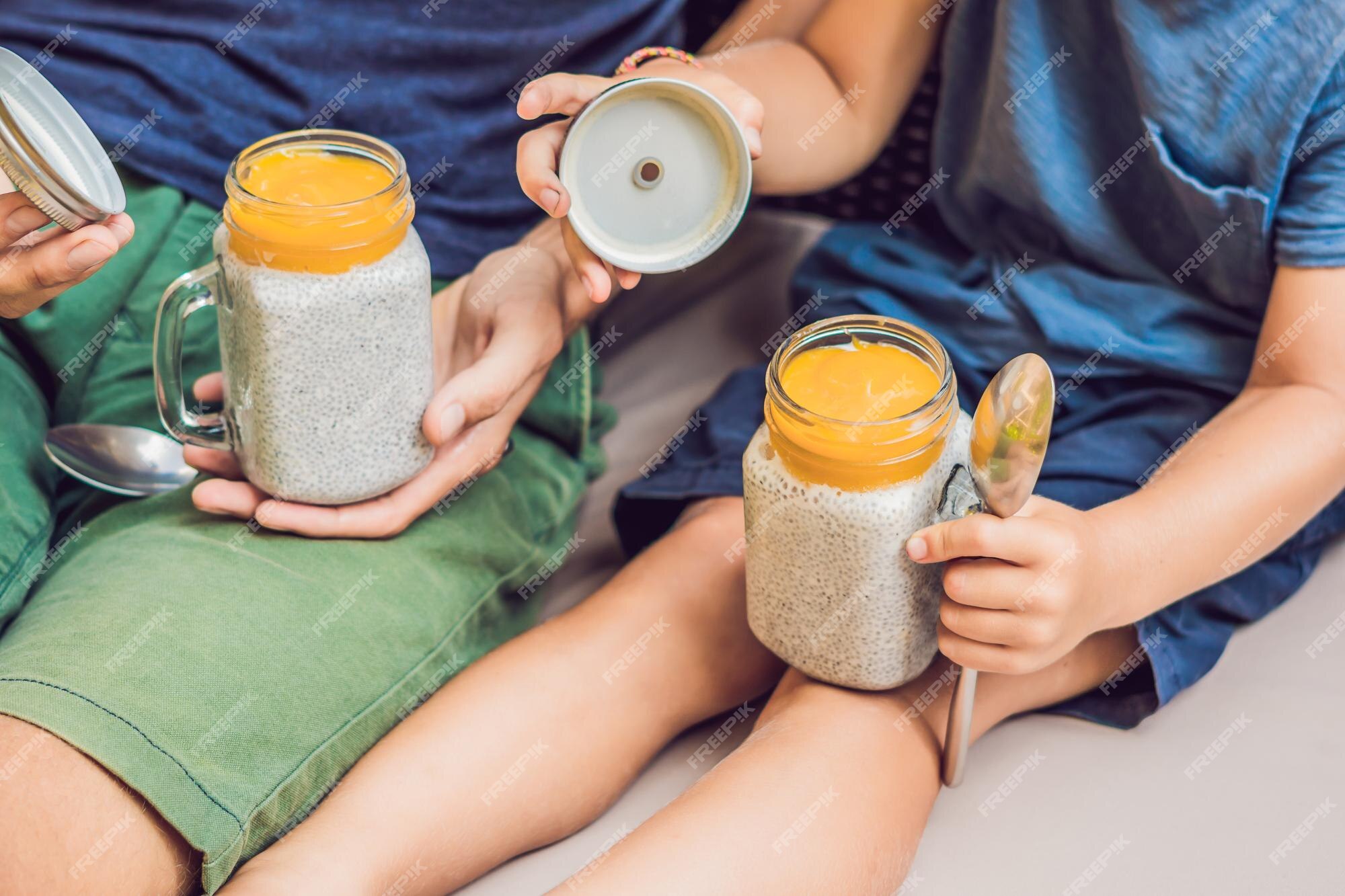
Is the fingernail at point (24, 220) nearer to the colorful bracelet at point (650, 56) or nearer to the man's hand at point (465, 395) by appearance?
the man's hand at point (465, 395)

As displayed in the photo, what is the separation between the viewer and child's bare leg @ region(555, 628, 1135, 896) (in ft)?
2.27

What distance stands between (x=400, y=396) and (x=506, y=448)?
0.17 m

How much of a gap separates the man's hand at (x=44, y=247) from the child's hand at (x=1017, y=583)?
466 mm

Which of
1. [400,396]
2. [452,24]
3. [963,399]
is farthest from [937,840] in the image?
[452,24]

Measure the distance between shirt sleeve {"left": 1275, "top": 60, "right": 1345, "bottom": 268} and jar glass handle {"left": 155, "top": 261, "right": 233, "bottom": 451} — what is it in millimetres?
664

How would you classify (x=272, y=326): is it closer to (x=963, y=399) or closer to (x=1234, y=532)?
(x=963, y=399)

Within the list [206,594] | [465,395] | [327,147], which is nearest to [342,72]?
[327,147]

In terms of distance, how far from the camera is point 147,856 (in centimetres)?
70

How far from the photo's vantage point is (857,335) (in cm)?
74

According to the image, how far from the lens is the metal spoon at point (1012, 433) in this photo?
2.04 feet

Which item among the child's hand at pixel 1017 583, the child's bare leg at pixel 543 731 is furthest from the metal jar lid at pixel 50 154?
the child's hand at pixel 1017 583

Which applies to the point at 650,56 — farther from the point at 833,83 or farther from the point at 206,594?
the point at 206,594

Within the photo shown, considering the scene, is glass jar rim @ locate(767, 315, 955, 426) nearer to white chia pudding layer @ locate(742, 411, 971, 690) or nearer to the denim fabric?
white chia pudding layer @ locate(742, 411, 971, 690)

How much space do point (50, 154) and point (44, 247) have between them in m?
0.08
